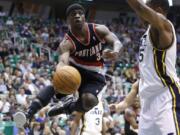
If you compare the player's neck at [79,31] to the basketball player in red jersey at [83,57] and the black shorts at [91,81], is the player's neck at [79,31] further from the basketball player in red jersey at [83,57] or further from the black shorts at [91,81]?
the black shorts at [91,81]

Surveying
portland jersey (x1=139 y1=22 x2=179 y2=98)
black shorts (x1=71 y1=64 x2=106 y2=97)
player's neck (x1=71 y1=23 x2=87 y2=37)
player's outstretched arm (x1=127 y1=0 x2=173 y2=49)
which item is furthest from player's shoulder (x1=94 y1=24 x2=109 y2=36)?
player's outstretched arm (x1=127 y1=0 x2=173 y2=49)

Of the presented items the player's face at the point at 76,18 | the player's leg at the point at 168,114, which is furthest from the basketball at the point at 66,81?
the player's leg at the point at 168,114

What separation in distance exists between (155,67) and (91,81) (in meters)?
2.53

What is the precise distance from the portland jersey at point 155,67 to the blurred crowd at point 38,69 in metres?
5.35

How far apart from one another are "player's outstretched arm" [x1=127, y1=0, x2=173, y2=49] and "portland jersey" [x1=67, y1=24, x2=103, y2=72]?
249 centimetres

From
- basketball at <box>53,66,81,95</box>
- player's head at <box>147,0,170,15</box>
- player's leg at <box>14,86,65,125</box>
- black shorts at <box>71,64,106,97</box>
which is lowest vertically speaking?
player's leg at <box>14,86,65,125</box>

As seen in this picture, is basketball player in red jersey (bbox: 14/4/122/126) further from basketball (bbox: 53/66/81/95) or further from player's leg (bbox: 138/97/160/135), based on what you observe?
player's leg (bbox: 138/97/160/135)

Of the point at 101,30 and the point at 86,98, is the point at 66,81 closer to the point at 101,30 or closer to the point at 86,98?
the point at 86,98

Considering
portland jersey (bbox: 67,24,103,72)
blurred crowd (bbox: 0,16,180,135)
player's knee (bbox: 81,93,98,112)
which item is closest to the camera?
player's knee (bbox: 81,93,98,112)

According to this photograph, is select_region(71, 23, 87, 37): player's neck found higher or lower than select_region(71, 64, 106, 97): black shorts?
higher

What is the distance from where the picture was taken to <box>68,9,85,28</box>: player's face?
280 inches

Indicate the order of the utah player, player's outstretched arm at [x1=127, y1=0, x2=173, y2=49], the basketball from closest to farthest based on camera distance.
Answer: player's outstretched arm at [x1=127, y1=0, x2=173, y2=49]
the utah player
the basketball

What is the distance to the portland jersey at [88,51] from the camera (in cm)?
734

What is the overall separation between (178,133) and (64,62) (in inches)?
97.9
